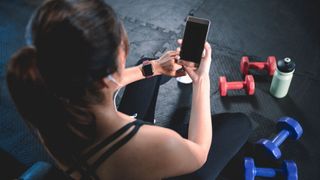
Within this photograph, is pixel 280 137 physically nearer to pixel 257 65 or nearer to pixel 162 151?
pixel 257 65

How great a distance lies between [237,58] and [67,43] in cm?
128

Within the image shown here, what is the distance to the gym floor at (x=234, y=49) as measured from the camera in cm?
140

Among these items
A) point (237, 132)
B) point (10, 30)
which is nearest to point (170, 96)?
point (237, 132)

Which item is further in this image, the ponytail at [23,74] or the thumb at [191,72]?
the thumb at [191,72]

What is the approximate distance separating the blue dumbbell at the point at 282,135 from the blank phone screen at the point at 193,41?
19.3 inches

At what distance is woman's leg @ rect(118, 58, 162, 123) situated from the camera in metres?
1.14

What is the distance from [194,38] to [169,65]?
0.18 meters

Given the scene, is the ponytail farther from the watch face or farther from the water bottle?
the water bottle

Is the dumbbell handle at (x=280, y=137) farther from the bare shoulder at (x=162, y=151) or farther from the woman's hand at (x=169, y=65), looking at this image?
the bare shoulder at (x=162, y=151)

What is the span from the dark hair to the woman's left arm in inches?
17.5

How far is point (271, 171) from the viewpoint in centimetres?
119

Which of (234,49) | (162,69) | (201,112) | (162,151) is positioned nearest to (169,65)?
(162,69)

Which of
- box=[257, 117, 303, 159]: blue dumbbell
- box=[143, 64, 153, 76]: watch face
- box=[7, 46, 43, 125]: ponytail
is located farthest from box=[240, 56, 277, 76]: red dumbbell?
box=[7, 46, 43, 125]: ponytail

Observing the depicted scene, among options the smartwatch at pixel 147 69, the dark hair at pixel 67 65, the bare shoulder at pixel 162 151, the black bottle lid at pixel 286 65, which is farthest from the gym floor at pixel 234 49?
the dark hair at pixel 67 65
